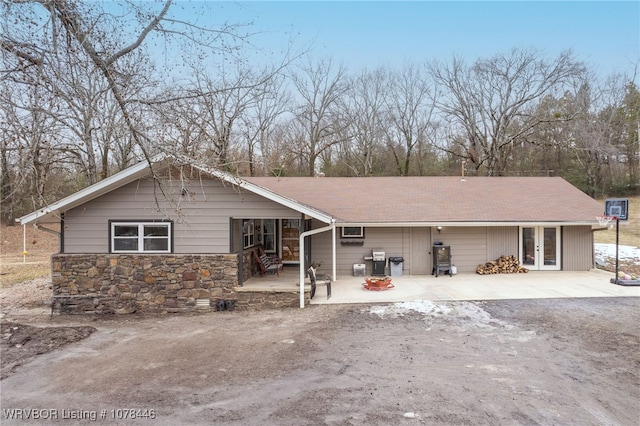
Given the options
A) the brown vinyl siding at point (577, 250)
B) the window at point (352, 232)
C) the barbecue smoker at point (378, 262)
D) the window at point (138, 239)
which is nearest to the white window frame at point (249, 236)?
the window at point (138, 239)

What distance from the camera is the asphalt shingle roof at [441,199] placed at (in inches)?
442

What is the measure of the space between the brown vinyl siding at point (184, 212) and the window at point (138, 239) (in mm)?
208

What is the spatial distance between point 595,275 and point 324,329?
9.19 metres

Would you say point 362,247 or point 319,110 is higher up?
point 319,110

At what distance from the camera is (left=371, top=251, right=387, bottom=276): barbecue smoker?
11.3 meters

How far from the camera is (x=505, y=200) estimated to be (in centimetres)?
1262

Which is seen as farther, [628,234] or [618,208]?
[628,234]

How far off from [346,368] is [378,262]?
21.1 ft

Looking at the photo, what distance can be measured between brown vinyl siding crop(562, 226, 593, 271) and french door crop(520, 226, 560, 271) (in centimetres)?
21

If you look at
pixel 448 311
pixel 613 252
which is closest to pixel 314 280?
pixel 448 311

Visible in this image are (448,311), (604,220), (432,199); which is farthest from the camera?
(432,199)

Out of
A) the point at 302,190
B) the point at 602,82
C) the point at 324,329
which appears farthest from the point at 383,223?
the point at 602,82

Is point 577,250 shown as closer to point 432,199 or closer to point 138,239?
point 432,199

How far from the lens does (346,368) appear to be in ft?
16.6
